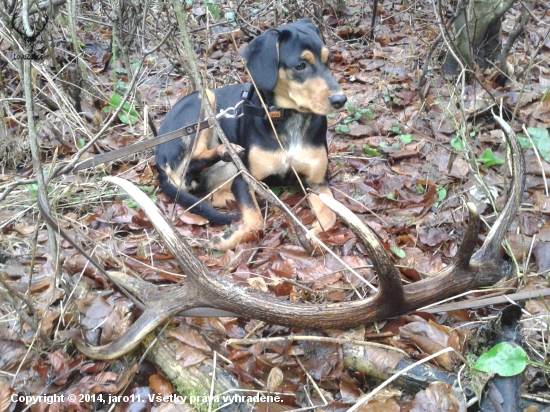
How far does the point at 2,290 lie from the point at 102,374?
2.01 ft

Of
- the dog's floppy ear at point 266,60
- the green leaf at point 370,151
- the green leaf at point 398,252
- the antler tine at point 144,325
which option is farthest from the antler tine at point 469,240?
the green leaf at point 370,151

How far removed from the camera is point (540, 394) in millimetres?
1887

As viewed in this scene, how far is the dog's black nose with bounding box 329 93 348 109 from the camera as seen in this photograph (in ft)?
10.8

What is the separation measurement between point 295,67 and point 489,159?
164 centimetres

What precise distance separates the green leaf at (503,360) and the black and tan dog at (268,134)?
142 centimetres

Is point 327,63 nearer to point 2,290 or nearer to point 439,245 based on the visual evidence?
point 439,245

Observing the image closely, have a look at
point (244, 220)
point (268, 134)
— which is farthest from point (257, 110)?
point (244, 220)

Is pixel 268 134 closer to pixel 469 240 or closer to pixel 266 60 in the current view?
pixel 266 60

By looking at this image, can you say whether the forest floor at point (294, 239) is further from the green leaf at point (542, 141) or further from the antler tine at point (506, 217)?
the antler tine at point (506, 217)

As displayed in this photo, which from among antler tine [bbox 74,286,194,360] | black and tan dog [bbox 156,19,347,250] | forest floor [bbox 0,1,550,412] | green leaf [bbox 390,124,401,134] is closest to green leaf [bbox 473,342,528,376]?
forest floor [bbox 0,1,550,412]

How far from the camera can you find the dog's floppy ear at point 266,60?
11.2 feet

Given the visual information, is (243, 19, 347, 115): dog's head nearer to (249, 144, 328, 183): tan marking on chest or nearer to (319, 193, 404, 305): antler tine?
(249, 144, 328, 183): tan marking on chest

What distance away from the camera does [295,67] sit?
3.44m

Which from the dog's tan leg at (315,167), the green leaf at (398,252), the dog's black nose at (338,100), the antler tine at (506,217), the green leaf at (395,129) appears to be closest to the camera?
the antler tine at (506,217)
